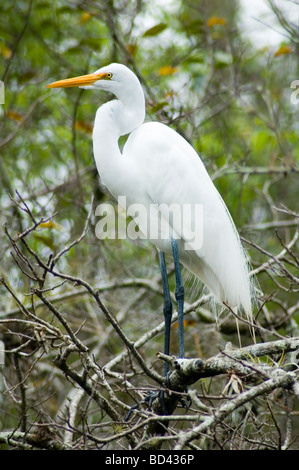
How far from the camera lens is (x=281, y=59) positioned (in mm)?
6375

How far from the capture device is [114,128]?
3.03m

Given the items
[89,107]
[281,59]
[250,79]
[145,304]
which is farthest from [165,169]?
[281,59]

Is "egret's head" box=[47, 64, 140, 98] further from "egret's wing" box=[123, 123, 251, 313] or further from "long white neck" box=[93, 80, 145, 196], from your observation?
"egret's wing" box=[123, 123, 251, 313]

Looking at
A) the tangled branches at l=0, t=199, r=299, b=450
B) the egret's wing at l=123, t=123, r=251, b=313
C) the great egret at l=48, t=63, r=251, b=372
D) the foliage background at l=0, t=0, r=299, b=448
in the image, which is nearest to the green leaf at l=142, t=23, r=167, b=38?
the foliage background at l=0, t=0, r=299, b=448

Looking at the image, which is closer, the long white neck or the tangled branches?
the tangled branches

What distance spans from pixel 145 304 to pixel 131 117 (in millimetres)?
1952

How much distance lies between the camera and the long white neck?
9.78ft

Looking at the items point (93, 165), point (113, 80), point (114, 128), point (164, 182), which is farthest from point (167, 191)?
point (93, 165)

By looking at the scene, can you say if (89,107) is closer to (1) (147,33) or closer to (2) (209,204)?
(1) (147,33)

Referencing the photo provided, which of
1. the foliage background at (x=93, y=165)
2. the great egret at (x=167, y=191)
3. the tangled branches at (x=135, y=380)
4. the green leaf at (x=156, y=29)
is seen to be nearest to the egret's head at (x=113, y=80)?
the great egret at (x=167, y=191)

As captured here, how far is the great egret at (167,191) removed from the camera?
3061 millimetres

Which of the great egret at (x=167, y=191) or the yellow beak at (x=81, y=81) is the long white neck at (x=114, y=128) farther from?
the yellow beak at (x=81, y=81)

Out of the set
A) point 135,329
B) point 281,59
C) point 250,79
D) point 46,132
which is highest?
point 281,59
